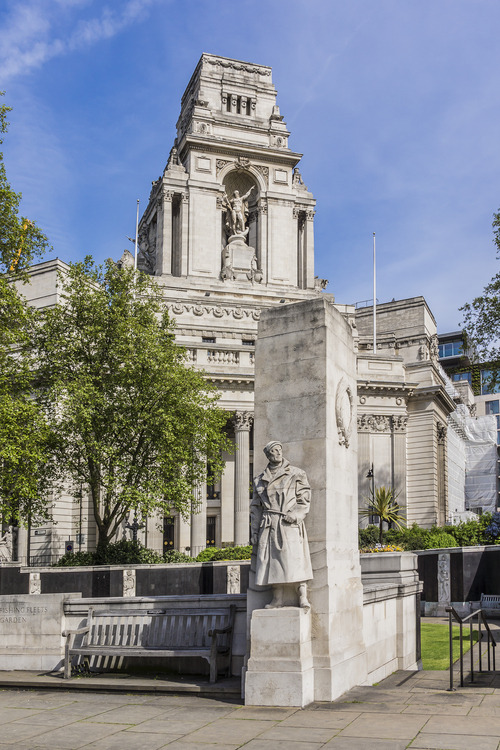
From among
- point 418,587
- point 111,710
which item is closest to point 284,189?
point 418,587

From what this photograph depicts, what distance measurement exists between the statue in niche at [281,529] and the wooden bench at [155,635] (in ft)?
5.56

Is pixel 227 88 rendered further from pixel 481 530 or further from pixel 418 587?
pixel 418 587

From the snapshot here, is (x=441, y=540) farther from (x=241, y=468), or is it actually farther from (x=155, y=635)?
(x=155, y=635)

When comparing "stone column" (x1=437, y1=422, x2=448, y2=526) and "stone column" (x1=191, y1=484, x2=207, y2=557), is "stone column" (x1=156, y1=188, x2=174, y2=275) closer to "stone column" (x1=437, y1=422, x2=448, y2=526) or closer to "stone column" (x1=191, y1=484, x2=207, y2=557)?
"stone column" (x1=191, y1=484, x2=207, y2=557)

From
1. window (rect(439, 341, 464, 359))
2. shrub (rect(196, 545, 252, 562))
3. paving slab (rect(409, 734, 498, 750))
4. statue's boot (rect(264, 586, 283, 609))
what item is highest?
window (rect(439, 341, 464, 359))

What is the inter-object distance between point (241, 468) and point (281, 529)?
47415mm

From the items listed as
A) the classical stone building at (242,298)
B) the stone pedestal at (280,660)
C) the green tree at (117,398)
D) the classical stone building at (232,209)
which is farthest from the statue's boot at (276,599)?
the classical stone building at (232,209)

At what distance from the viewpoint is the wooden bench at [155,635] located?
1299cm

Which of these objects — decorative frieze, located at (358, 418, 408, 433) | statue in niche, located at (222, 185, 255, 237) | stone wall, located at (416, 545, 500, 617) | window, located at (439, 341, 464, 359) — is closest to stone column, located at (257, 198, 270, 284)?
statue in niche, located at (222, 185, 255, 237)

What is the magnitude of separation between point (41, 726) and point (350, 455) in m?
6.35

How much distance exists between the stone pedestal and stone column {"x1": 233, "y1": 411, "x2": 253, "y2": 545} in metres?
45.5

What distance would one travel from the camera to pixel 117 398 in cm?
3600

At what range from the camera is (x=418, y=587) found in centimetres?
1712

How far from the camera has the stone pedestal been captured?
1121 cm
